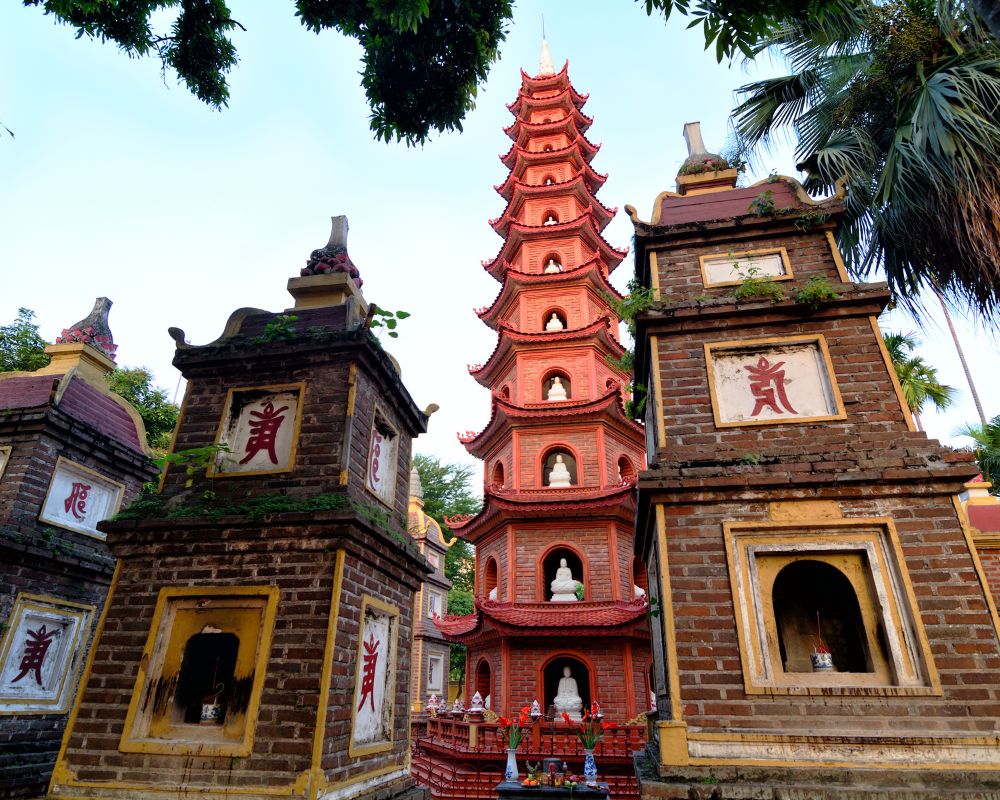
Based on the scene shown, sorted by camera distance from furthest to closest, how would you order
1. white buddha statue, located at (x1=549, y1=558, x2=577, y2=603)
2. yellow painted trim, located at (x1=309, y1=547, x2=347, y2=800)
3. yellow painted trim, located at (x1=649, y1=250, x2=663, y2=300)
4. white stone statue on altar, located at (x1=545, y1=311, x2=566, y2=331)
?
white stone statue on altar, located at (x1=545, y1=311, x2=566, y2=331) < white buddha statue, located at (x1=549, y1=558, x2=577, y2=603) < yellow painted trim, located at (x1=649, y1=250, x2=663, y2=300) < yellow painted trim, located at (x1=309, y1=547, x2=347, y2=800)

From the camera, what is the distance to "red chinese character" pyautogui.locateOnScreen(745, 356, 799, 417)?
6.56 metres

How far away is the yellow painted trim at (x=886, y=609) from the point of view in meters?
5.12

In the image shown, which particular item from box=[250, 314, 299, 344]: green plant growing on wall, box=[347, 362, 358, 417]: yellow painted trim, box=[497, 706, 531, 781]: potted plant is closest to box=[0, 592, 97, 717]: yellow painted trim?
box=[250, 314, 299, 344]: green plant growing on wall

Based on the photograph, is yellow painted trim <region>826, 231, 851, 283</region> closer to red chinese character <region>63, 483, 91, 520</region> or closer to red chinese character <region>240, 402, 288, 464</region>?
red chinese character <region>240, 402, 288, 464</region>

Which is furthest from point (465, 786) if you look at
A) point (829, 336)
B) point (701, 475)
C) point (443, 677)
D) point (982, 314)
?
point (443, 677)

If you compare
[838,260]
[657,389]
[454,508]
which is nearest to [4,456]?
[657,389]

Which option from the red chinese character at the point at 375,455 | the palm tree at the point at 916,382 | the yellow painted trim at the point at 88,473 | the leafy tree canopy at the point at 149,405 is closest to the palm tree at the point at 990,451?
the palm tree at the point at 916,382

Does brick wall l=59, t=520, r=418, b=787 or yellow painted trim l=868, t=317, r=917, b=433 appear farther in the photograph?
yellow painted trim l=868, t=317, r=917, b=433

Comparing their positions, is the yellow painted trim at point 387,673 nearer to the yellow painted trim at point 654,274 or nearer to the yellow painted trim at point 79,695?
the yellow painted trim at point 79,695

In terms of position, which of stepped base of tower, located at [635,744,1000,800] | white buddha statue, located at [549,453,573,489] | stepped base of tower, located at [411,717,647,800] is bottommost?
stepped base of tower, located at [411,717,647,800]

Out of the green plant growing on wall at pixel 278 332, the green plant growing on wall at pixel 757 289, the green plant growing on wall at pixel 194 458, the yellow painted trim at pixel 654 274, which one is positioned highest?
the yellow painted trim at pixel 654 274

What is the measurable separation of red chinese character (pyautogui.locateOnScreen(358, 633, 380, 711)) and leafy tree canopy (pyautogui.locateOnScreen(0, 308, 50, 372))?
19720 millimetres

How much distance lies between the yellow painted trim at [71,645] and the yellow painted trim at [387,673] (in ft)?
16.9

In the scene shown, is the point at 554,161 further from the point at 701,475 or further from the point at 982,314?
the point at 701,475
